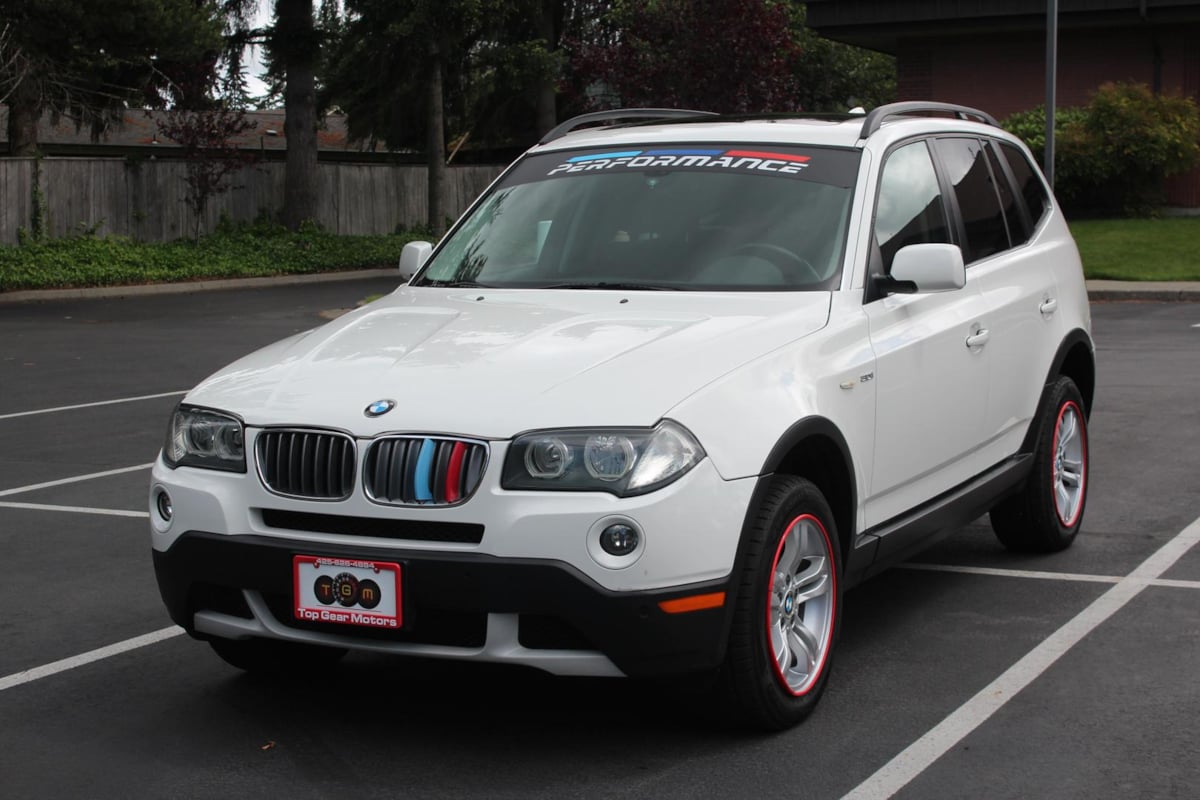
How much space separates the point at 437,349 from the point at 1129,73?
29.7m

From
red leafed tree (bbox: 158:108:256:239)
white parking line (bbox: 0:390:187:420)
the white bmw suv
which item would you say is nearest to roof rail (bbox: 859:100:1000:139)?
the white bmw suv

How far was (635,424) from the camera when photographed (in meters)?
4.25

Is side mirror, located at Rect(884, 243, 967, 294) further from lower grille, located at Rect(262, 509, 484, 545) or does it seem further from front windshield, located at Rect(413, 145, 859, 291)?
lower grille, located at Rect(262, 509, 484, 545)

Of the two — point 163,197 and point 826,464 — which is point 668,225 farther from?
point 163,197

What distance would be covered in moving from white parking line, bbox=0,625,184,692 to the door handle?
10.3 feet

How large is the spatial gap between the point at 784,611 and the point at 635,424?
89 centimetres

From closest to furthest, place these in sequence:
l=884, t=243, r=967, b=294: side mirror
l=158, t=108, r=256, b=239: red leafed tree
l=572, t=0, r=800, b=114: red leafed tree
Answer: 1. l=884, t=243, r=967, b=294: side mirror
2. l=572, t=0, r=800, b=114: red leafed tree
3. l=158, t=108, r=256, b=239: red leafed tree

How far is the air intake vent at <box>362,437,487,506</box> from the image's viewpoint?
4.27 meters

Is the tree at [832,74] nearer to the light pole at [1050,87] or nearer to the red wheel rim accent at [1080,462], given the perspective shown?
the light pole at [1050,87]

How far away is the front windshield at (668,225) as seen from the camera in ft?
18.2

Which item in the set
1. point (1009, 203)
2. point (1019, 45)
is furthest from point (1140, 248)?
point (1009, 203)

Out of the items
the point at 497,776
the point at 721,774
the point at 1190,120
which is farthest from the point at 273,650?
the point at 1190,120

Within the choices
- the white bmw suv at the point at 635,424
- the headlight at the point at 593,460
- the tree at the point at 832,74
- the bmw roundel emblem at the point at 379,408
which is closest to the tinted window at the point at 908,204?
the white bmw suv at the point at 635,424

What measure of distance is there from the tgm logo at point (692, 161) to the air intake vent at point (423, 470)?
2.06 metres
